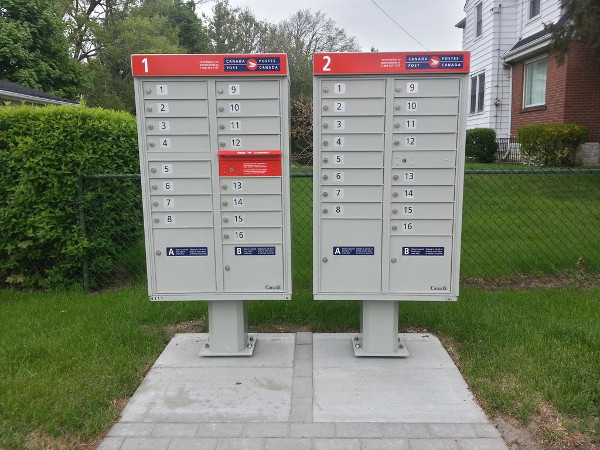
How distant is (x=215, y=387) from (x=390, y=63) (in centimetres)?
259

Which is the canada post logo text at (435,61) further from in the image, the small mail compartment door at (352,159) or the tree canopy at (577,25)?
the tree canopy at (577,25)

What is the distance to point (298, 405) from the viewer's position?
3.30m

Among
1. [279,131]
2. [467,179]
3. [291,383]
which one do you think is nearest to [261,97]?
[279,131]

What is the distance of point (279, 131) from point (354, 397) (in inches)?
75.6

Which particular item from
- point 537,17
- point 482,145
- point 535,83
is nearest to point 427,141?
point 482,145

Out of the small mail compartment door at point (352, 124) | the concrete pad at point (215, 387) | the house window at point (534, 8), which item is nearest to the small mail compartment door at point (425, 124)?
the small mail compartment door at point (352, 124)

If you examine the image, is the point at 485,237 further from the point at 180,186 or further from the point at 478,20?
the point at 478,20

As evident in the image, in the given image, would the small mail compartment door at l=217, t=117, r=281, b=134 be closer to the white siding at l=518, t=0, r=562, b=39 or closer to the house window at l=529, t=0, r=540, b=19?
the white siding at l=518, t=0, r=562, b=39

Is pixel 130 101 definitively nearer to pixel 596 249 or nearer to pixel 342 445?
pixel 596 249

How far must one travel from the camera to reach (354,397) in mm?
3393

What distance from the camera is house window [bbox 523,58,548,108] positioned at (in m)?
15.1

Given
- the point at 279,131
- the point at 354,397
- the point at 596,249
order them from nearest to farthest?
the point at 354,397
the point at 279,131
the point at 596,249

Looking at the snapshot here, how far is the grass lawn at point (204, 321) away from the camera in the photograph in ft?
10.4

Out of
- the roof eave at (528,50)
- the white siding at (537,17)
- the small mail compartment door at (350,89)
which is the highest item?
the white siding at (537,17)
